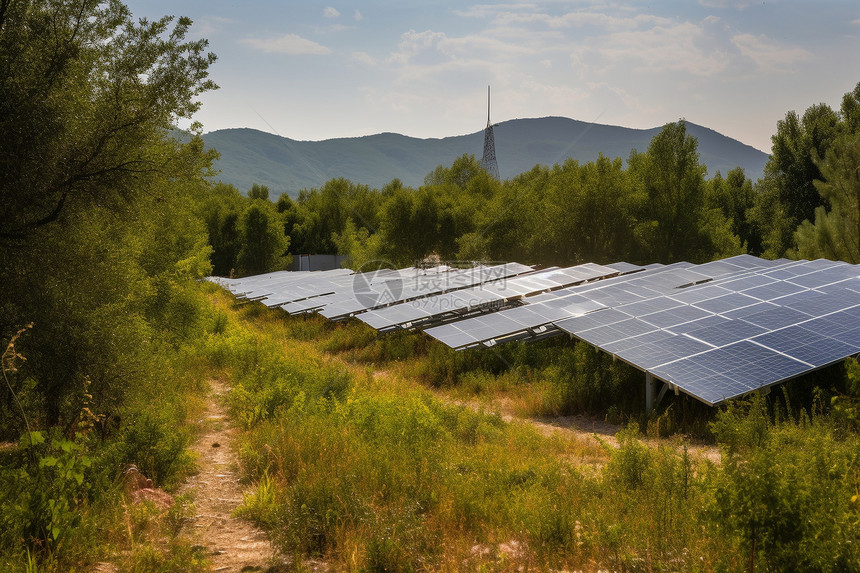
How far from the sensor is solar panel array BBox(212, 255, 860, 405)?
10.9m

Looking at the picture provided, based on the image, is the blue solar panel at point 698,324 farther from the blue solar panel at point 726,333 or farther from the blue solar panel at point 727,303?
the blue solar panel at point 727,303

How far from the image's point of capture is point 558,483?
685 centimetres

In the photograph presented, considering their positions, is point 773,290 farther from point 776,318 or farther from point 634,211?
point 634,211

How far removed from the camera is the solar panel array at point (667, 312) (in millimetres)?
10914

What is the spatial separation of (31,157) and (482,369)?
1224 centimetres

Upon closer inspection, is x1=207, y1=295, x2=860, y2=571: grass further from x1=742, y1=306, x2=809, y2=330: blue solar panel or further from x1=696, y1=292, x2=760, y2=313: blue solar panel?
x1=696, y1=292, x2=760, y2=313: blue solar panel

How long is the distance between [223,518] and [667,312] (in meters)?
11.8

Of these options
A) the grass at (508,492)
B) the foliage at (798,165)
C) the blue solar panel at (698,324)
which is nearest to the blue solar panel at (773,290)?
the blue solar panel at (698,324)

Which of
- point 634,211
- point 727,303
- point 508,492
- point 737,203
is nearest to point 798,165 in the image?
point 634,211

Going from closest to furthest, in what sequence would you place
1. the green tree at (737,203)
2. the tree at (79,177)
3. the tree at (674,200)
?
the tree at (79,177) → the tree at (674,200) → the green tree at (737,203)

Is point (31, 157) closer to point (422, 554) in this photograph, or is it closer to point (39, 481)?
point (39, 481)

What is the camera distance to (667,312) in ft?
46.5

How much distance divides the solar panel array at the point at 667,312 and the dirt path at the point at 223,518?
25.3ft

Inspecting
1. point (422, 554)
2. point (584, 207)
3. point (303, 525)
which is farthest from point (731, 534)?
point (584, 207)
